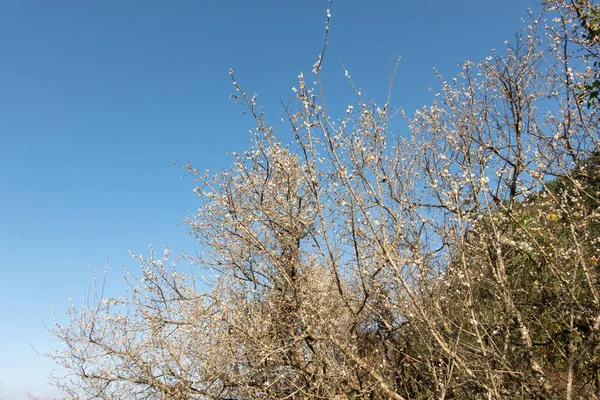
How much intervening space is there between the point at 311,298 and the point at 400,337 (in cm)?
239

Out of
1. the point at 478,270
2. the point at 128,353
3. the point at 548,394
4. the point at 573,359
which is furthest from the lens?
the point at 128,353

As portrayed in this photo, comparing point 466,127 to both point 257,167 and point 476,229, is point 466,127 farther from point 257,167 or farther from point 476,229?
point 257,167

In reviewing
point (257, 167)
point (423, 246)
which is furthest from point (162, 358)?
point (423, 246)

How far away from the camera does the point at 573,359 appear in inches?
124

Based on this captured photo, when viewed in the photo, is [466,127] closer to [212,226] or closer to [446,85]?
[446,85]

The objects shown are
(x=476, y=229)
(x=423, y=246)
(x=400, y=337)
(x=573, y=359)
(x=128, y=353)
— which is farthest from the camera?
(x=400, y=337)

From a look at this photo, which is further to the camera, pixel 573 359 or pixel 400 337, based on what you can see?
pixel 400 337

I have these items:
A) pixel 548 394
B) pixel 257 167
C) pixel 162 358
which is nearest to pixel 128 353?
pixel 162 358

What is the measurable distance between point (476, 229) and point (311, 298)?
2137 millimetres

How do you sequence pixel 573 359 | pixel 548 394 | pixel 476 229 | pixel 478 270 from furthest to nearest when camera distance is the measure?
pixel 478 270 < pixel 476 229 < pixel 548 394 < pixel 573 359

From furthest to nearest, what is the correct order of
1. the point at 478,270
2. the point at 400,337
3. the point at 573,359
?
the point at 400,337 < the point at 478,270 < the point at 573,359

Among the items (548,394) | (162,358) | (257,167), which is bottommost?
(548,394)

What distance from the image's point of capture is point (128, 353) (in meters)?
6.60

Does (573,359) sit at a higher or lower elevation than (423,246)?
lower
